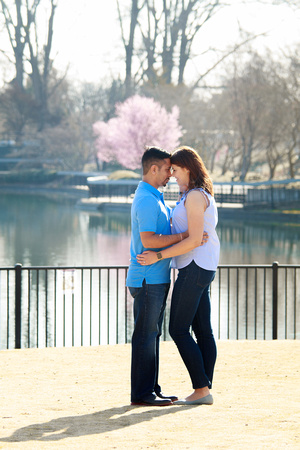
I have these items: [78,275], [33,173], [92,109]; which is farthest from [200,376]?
[92,109]

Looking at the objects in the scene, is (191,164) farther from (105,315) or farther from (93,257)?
(93,257)

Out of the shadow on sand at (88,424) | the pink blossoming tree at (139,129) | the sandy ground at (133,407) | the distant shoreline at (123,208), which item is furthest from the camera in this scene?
the pink blossoming tree at (139,129)

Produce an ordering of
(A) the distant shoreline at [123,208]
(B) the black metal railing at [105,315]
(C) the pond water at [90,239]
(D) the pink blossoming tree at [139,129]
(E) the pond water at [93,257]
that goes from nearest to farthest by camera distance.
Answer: (B) the black metal railing at [105,315] < (E) the pond water at [93,257] < (C) the pond water at [90,239] < (A) the distant shoreline at [123,208] < (D) the pink blossoming tree at [139,129]

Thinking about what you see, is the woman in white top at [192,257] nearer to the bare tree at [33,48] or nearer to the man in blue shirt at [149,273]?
the man in blue shirt at [149,273]

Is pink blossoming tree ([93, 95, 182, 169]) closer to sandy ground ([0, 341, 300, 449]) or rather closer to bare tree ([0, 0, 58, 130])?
bare tree ([0, 0, 58, 130])

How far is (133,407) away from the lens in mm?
5723

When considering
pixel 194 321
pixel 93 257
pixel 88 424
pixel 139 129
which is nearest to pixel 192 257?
pixel 194 321

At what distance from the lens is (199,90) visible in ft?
201

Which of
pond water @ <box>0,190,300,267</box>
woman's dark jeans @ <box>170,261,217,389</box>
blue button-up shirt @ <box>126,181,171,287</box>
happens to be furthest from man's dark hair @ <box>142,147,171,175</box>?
pond water @ <box>0,190,300,267</box>

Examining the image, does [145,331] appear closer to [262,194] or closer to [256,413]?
[256,413]

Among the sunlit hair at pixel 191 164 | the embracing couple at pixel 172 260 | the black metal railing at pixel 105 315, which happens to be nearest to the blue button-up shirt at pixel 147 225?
the embracing couple at pixel 172 260

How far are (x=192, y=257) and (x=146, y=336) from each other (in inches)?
25.8

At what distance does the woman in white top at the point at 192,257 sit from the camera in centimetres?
543

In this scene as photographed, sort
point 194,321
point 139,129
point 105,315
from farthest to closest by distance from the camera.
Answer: point 139,129
point 105,315
point 194,321
